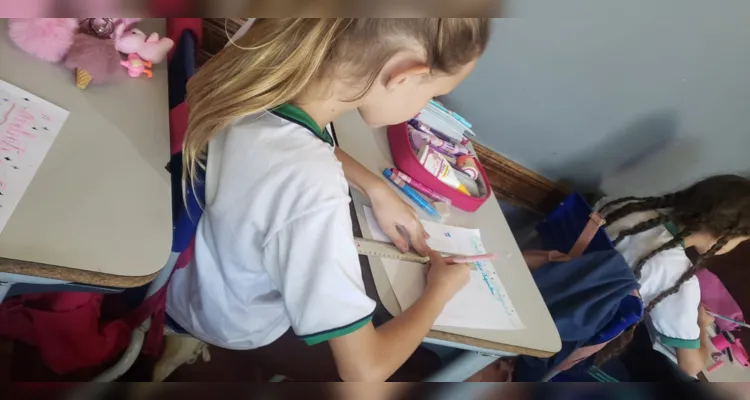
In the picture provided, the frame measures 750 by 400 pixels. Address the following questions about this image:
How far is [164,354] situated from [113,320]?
144 millimetres

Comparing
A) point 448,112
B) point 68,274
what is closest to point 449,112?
point 448,112

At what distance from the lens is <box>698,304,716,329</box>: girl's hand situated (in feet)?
4.41

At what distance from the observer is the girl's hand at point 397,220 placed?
892 millimetres

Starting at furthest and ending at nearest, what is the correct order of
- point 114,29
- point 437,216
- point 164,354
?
point 437,216 < point 164,354 < point 114,29

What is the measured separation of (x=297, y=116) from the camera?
2.13 feet

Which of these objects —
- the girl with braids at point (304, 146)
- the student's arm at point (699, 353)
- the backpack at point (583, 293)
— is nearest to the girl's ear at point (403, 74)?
the girl with braids at point (304, 146)

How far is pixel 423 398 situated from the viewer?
0.82 feet

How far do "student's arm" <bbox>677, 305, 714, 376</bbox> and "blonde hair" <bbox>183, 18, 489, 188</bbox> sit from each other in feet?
2.85

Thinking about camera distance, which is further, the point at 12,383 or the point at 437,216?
the point at 437,216

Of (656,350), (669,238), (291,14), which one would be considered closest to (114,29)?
(291,14)

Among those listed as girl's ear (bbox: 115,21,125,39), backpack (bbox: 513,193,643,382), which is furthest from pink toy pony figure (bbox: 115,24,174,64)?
backpack (bbox: 513,193,643,382)

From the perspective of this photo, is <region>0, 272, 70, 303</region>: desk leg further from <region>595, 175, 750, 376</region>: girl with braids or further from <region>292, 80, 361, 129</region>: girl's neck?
<region>595, 175, 750, 376</region>: girl with braids

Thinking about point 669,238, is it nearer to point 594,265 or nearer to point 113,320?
point 594,265

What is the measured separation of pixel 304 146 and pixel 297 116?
1.7 inches
